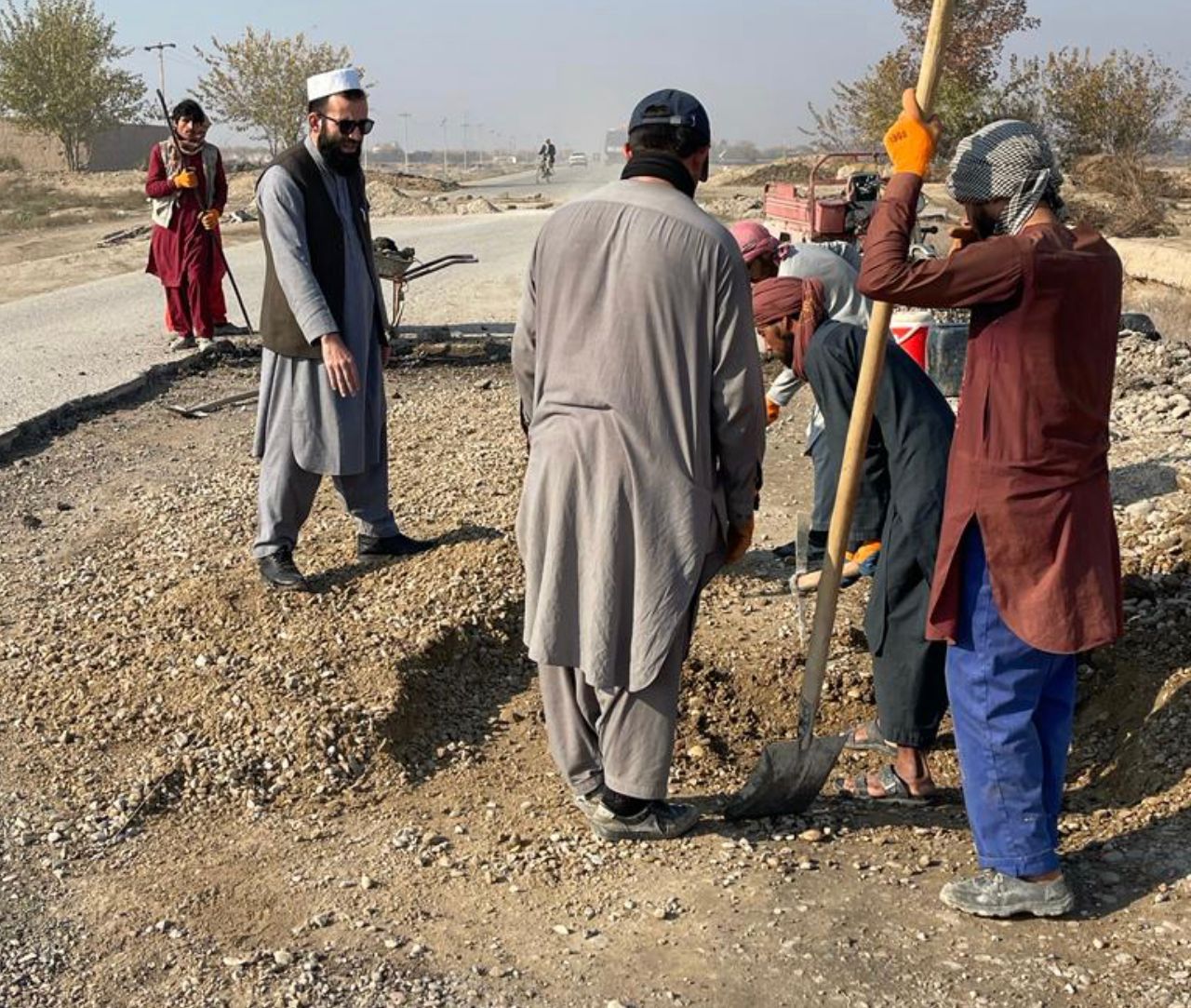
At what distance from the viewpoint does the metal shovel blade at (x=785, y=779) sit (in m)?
3.41

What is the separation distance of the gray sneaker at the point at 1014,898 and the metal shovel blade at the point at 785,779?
58cm

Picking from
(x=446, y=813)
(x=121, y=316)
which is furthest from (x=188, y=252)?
(x=446, y=813)

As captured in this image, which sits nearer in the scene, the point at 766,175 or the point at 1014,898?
the point at 1014,898

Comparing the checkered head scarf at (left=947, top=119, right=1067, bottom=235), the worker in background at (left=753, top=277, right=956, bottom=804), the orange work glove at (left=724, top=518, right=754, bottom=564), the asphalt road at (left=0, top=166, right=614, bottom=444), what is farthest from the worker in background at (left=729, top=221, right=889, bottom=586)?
the asphalt road at (left=0, top=166, right=614, bottom=444)

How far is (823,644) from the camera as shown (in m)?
3.39

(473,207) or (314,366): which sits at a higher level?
(314,366)

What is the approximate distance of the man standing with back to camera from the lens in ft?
9.56

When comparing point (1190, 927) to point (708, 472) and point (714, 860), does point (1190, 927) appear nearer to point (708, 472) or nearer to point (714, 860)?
point (714, 860)

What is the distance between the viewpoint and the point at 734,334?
2.94m

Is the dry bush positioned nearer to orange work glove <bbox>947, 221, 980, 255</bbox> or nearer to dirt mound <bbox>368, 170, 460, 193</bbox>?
orange work glove <bbox>947, 221, 980, 255</bbox>

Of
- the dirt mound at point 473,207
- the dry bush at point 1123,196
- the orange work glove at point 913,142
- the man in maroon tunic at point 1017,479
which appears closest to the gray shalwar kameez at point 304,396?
the orange work glove at point 913,142

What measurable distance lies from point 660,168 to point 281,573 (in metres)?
2.34

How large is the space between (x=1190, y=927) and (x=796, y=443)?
15.4 ft

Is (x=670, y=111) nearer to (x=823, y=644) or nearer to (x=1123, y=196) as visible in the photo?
(x=823, y=644)
